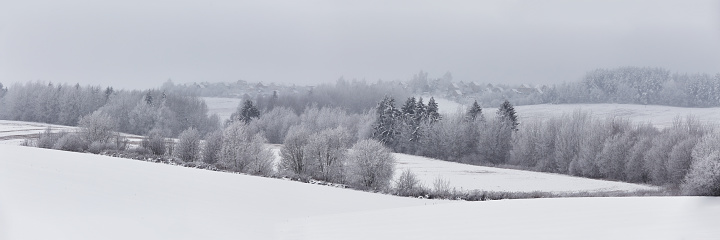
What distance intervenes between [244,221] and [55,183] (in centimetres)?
653

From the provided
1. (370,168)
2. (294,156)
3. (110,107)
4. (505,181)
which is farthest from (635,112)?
(110,107)

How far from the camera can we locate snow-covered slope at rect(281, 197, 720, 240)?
11.2 metres

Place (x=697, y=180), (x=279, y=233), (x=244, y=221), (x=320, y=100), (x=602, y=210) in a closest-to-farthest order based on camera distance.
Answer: (x=602, y=210) < (x=279, y=233) < (x=244, y=221) < (x=697, y=180) < (x=320, y=100)

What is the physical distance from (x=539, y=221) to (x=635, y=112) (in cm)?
9834

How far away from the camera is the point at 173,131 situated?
9050 cm

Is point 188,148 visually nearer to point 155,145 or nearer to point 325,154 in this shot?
point 155,145

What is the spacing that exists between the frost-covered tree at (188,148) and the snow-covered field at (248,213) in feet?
85.3

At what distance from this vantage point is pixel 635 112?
102 metres

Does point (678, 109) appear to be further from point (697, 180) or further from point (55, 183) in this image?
point (55, 183)

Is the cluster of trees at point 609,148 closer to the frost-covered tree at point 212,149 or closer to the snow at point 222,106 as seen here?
the frost-covered tree at point 212,149

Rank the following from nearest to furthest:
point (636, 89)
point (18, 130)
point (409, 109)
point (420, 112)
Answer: point (18, 130)
point (409, 109)
point (420, 112)
point (636, 89)

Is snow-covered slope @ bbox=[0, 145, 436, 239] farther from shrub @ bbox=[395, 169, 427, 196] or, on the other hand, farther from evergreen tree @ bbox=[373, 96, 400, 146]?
evergreen tree @ bbox=[373, 96, 400, 146]

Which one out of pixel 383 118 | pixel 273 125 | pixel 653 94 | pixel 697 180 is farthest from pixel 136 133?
pixel 653 94

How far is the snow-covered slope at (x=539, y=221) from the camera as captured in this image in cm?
1124
